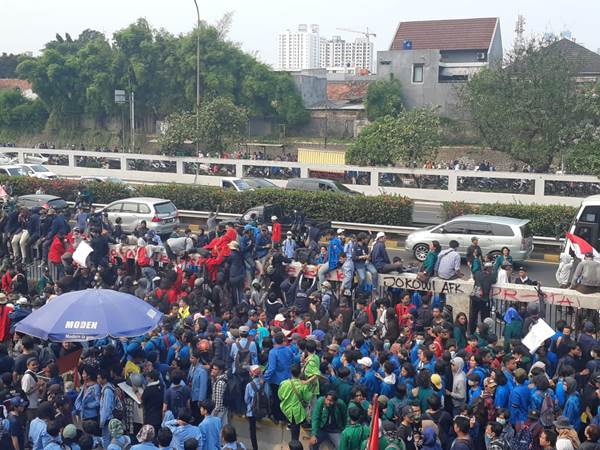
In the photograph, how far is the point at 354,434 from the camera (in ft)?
26.5

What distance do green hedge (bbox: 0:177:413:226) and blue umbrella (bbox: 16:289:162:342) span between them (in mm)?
14771

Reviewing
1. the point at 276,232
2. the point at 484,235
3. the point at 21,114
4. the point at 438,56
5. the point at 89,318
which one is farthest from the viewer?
the point at 21,114

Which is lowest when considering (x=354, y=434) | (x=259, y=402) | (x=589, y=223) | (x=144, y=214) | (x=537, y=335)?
(x=259, y=402)

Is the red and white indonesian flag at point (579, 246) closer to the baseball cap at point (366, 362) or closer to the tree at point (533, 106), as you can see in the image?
the baseball cap at point (366, 362)

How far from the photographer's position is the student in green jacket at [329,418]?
8828mm

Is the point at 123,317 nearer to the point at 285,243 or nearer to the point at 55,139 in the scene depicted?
the point at 285,243

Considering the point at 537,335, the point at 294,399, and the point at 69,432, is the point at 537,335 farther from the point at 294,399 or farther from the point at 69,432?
the point at 69,432

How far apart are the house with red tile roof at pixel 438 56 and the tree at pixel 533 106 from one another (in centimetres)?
2045

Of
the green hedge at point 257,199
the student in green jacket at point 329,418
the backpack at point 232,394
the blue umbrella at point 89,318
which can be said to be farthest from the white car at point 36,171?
the student in green jacket at point 329,418

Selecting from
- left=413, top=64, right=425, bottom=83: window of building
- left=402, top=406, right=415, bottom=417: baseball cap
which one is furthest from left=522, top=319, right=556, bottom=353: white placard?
left=413, top=64, right=425, bottom=83: window of building

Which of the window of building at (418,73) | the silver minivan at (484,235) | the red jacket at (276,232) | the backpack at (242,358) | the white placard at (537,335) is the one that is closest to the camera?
the backpack at (242,358)

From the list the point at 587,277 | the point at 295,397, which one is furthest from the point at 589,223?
the point at 295,397

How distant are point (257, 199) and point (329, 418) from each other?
16.9 meters

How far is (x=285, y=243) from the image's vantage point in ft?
52.7
